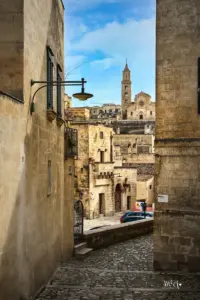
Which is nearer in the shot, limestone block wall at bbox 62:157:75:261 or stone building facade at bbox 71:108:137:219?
limestone block wall at bbox 62:157:75:261

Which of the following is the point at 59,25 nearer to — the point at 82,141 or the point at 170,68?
the point at 170,68

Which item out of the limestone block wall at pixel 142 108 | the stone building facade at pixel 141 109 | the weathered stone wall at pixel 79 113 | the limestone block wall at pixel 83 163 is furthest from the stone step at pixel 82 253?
the limestone block wall at pixel 142 108

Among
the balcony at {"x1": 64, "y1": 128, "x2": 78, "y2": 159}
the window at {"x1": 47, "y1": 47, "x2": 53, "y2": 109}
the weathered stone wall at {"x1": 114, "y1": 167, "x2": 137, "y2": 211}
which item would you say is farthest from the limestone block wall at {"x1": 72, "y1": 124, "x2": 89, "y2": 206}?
the window at {"x1": 47, "y1": 47, "x2": 53, "y2": 109}

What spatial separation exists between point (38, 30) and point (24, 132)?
2560 mm

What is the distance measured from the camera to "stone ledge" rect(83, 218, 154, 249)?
44.5 feet

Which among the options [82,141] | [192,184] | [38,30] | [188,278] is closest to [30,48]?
[38,30]

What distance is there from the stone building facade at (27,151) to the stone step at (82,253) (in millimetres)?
1653

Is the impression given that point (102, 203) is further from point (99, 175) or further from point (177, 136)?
point (177, 136)

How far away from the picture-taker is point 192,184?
1045 cm

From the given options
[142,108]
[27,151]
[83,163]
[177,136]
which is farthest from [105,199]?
[142,108]

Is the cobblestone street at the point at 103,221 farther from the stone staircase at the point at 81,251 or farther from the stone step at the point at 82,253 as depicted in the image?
the stone step at the point at 82,253

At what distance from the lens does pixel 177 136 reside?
1060 cm

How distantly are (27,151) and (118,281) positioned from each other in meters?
4.24
